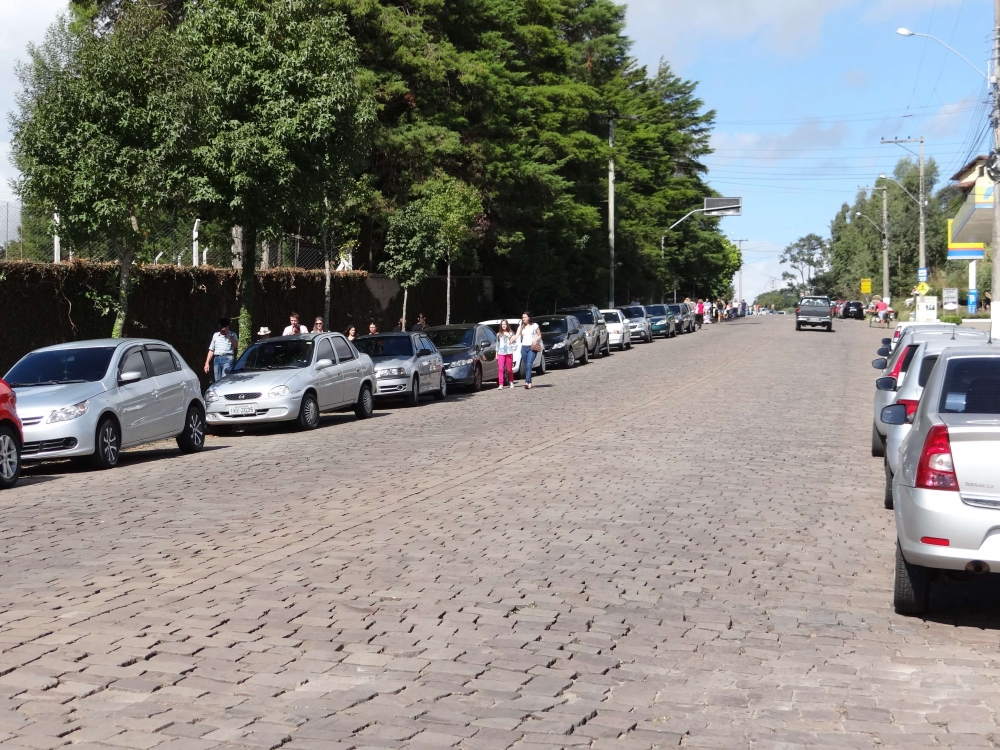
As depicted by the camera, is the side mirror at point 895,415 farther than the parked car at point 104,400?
No

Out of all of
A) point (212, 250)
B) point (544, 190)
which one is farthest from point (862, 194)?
point (212, 250)

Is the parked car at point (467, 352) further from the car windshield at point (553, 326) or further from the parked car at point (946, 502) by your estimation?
the parked car at point (946, 502)

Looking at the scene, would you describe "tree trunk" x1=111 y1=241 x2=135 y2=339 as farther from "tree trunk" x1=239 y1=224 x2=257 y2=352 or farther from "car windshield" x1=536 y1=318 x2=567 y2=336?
"car windshield" x1=536 y1=318 x2=567 y2=336

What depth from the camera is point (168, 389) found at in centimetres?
1716

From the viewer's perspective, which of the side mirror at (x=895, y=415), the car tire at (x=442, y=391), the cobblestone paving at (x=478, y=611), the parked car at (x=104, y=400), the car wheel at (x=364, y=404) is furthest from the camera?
the car tire at (x=442, y=391)

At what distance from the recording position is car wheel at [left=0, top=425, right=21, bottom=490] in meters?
13.8

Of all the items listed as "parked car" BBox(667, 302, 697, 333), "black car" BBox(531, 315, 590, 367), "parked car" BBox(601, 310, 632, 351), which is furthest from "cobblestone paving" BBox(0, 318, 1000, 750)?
"parked car" BBox(667, 302, 697, 333)

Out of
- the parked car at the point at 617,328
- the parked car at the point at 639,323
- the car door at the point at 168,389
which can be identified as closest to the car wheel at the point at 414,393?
the car door at the point at 168,389

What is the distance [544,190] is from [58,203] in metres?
29.0

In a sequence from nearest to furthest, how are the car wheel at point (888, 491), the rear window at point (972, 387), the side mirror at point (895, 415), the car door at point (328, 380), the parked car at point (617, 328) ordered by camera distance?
the rear window at point (972, 387)
the side mirror at point (895, 415)
the car wheel at point (888, 491)
the car door at point (328, 380)
the parked car at point (617, 328)

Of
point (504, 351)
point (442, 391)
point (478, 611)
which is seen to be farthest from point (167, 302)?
point (478, 611)

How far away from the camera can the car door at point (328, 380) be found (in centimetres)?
A: 2109

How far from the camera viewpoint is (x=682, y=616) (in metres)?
7.49

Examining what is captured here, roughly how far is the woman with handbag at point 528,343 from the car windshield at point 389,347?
4.19m
